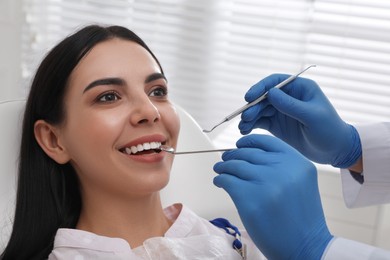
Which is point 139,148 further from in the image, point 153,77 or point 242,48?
point 242,48

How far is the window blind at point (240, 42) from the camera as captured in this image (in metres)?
2.37

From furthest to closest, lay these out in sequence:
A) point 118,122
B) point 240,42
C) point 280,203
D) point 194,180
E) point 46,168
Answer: point 240,42 < point 194,180 < point 46,168 < point 118,122 < point 280,203

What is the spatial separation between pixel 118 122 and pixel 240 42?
4.47 ft

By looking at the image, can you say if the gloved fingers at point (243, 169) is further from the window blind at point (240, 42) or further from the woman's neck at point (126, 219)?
the window blind at point (240, 42)

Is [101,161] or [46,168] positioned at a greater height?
[101,161]

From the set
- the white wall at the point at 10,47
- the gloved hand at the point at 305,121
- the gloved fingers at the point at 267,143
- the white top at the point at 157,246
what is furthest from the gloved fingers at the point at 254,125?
the white wall at the point at 10,47

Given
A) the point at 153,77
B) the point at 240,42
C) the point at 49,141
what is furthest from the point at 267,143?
the point at 240,42

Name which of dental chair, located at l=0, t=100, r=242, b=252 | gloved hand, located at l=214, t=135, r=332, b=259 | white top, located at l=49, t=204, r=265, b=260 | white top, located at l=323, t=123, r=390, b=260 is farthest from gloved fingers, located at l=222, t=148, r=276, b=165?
dental chair, located at l=0, t=100, r=242, b=252

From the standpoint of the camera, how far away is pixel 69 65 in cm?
138

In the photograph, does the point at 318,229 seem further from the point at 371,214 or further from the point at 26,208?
the point at 371,214

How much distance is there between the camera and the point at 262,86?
4.58ft

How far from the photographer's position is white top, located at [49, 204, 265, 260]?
4.32 ft

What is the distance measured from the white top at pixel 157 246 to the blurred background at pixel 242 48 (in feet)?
3.68

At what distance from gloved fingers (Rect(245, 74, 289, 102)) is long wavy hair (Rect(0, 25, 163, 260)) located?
0.35 meters
